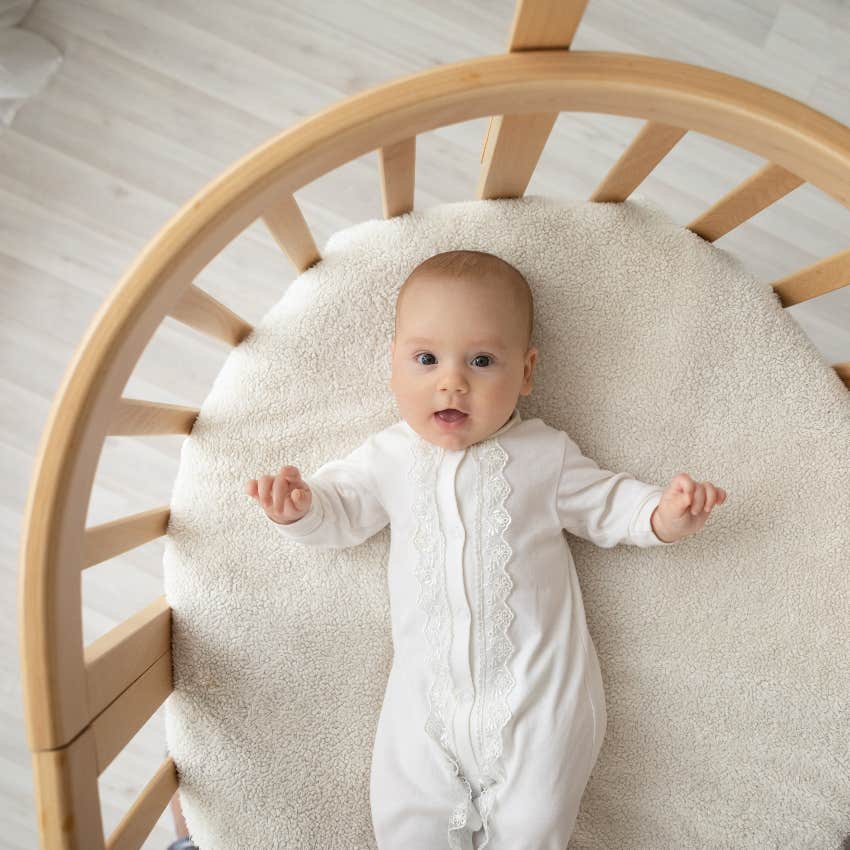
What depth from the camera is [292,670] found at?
3.30ft

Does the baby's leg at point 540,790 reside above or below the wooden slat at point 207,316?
below

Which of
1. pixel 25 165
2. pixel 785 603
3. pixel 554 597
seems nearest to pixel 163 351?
pixel 25 165

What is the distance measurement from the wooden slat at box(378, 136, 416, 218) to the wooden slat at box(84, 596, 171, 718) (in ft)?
1.91

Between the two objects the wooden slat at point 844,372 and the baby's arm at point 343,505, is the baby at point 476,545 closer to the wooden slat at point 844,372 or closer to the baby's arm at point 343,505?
the baby's arm at point 343,505

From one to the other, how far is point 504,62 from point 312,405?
485mm

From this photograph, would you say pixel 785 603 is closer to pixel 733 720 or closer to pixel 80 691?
pixel 733 720

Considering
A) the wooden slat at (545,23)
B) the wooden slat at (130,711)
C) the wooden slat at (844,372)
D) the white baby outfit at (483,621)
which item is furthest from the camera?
the wooden slat at (844,372)

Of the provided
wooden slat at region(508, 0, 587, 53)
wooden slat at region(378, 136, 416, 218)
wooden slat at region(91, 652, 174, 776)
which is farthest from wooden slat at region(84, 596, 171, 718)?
wooden slat at region(508, 0, 587, 53)

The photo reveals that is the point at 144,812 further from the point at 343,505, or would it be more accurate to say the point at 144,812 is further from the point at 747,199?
the point at 747,199

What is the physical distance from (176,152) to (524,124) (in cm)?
78

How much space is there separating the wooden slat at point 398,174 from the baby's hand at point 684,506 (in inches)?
18.6

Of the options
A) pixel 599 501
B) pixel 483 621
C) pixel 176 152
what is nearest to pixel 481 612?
pixel 483 621

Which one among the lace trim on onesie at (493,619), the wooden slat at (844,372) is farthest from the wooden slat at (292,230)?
the wooden slat at (844,372)

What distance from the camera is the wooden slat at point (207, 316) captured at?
86 centimetres
